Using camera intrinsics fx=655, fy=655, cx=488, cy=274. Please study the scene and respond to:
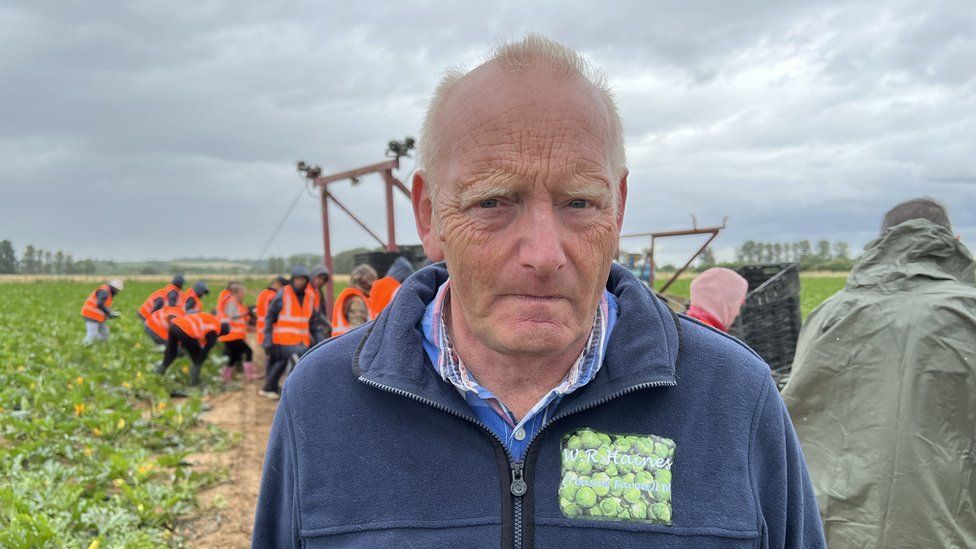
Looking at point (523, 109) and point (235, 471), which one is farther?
point (235, 471)

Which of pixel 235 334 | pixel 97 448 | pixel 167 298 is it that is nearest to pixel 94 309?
pixel 167 298

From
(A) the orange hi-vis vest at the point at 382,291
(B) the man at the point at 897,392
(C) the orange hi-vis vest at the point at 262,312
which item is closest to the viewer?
(B) the man at the point at 897,392

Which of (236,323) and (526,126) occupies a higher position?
(526,126)

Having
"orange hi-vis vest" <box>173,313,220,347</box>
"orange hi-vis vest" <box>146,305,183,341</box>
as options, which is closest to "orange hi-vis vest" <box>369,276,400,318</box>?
"orange hi-vis vest" <box>173,313,220,347</box>

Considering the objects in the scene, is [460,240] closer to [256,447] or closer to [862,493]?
[862,493]

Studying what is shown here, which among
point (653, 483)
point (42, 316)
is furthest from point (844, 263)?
point (653, 483)

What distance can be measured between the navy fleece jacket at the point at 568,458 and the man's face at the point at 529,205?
188 mm

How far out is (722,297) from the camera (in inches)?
140

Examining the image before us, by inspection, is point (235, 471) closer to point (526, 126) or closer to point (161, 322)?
point (161, 322)

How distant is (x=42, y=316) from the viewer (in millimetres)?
21906

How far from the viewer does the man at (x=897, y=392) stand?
104 inches

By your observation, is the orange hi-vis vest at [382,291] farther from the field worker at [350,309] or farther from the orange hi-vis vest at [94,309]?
the orange hi-vis vest at [94,309]

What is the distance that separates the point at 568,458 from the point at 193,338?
33.3ft

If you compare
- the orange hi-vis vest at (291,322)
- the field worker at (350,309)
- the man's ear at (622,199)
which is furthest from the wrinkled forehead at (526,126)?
the orange hi-vis vest at (291,322)
